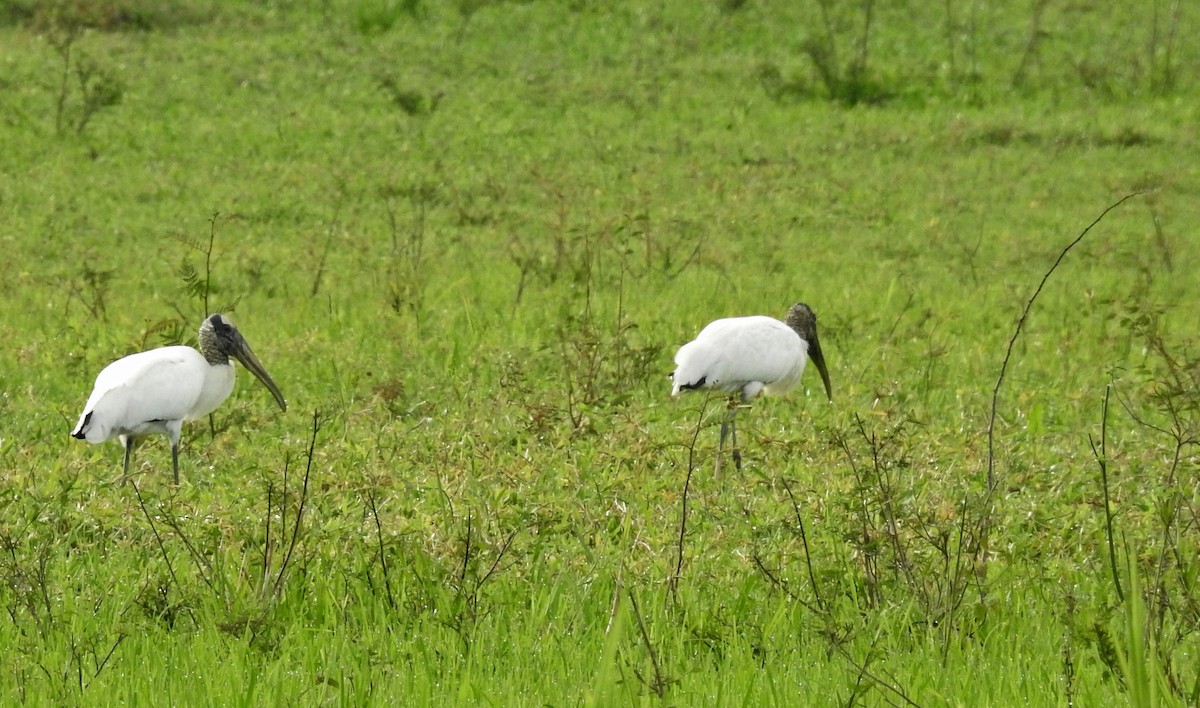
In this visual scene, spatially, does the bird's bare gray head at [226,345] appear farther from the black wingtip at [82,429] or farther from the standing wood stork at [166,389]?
the black wingtip at [82,429]

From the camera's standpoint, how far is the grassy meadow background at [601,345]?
4238mm

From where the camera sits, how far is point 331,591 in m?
4.66

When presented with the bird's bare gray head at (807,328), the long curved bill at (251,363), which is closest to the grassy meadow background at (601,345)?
the long curved bill at (251,363)

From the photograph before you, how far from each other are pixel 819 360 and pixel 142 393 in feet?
11.5

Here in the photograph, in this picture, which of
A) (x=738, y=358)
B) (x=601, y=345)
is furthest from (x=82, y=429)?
(x=738, y=358)

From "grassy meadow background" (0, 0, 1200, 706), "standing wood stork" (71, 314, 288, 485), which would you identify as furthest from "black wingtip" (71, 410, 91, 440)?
"grassy meadow background" (0, 0, 1200, 706)

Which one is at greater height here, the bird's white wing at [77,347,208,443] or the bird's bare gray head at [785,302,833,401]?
the bird's white wing at [77,347,208,443]

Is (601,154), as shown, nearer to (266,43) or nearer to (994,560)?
(266,43)

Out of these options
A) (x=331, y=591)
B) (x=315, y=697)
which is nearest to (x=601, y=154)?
(x=331, y=591)

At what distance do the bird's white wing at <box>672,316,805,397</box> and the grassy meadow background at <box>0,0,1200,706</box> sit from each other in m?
0.26

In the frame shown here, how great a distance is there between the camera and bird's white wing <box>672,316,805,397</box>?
743 centimetres

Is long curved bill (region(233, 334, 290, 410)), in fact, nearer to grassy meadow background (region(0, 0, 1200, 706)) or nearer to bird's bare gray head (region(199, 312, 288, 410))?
bird's bare gray head (region(199, 312, 288, 410))

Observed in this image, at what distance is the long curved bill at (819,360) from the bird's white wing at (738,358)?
0.43 meters

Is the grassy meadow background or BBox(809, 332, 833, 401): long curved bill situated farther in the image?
BBox(809, 332, 833, 401): long curved bill
